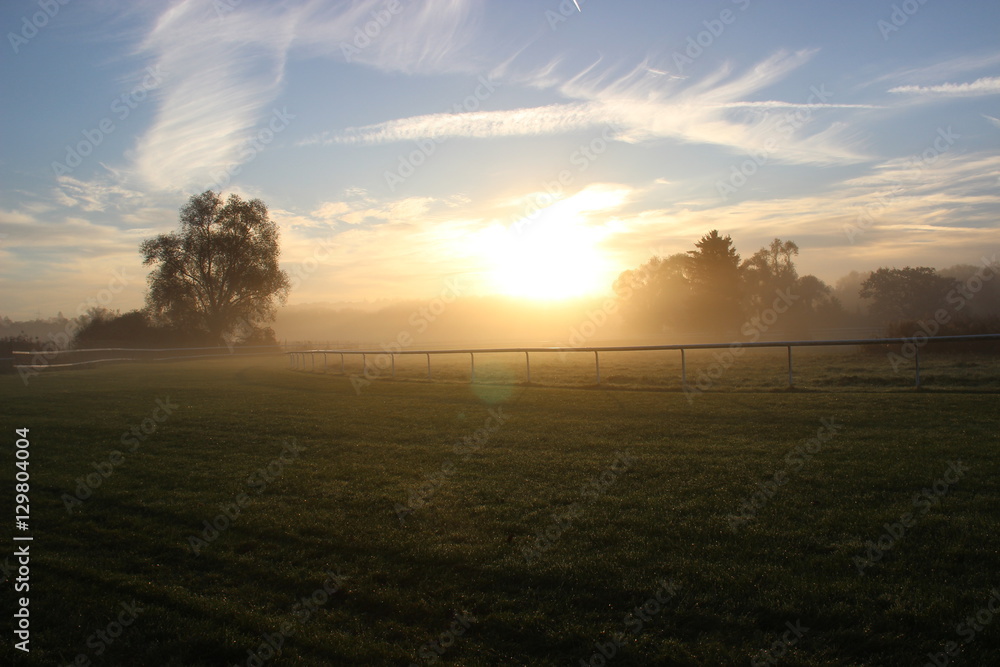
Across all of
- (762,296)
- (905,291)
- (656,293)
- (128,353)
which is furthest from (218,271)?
(905,291)

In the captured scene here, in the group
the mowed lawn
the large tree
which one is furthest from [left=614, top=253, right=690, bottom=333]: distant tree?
the mowed lawn

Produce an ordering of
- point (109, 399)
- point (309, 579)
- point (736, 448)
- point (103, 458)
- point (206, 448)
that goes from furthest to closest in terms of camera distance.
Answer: point (109, 399) < point (206, 448) < point (103, 458) < point (736, 448) < point (309, 579)

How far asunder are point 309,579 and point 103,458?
19.3 feet

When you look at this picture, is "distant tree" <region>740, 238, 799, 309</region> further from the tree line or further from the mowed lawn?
the mowed lawn

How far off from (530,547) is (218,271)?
5541 cm

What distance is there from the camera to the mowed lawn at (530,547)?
3.30 m

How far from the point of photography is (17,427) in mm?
11234

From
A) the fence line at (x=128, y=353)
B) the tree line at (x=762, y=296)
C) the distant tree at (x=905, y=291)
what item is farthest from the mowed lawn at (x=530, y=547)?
the distant tree at (x=905, y=291)

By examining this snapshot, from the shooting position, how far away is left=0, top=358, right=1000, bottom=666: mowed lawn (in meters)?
3.30

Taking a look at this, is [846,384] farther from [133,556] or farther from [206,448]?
[133,556]

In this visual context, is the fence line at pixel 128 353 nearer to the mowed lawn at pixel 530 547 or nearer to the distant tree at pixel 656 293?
the mowed lawn at pixel 530 547

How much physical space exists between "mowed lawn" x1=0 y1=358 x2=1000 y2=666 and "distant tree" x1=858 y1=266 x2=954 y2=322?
5501 centimetres

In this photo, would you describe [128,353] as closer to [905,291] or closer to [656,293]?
[656,293]

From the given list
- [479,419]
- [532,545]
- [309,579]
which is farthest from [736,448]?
[309,579]
